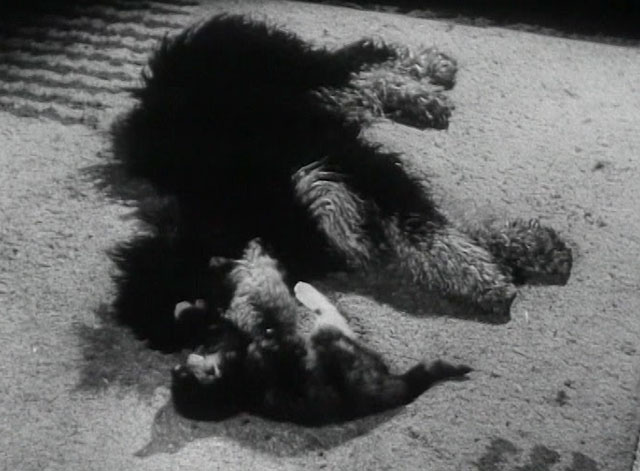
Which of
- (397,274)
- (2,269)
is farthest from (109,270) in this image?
(397,274)

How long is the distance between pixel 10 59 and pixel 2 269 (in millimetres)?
835

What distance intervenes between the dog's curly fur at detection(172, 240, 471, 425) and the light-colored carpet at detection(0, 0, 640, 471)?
0.03 m

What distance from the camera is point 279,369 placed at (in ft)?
5.82

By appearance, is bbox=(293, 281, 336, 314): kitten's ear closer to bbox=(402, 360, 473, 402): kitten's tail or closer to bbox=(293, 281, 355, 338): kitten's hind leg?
bbox=(293, 281, 355, 338): kitten's hind leg

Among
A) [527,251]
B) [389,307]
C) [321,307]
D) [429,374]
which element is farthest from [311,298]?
[527,251]

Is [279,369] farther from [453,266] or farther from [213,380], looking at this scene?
[453,266]

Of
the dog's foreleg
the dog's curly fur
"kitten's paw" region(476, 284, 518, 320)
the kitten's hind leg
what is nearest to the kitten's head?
the dog's curly fur

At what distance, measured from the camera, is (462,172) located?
2.37 meters

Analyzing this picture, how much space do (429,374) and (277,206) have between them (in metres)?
0.47

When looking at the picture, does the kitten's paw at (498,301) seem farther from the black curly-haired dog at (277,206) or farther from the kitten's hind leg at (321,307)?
the kitten's hind leg at (321,307)

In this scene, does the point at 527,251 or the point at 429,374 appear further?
the point at 527,251

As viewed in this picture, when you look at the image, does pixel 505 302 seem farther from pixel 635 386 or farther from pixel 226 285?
pixel 226 285

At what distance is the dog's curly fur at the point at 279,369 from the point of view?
1771 mm

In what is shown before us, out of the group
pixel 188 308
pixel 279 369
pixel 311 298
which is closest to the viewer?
pixel 279 369
